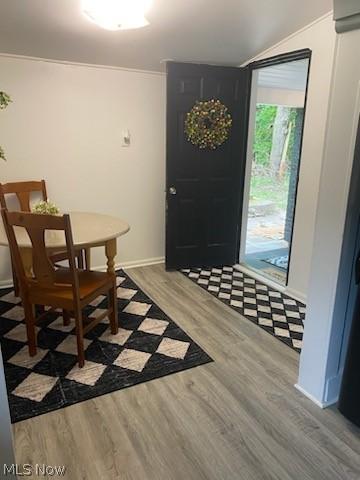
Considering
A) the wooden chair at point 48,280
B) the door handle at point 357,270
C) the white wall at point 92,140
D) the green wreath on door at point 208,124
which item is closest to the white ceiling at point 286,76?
the green wreath on door at point 208,124

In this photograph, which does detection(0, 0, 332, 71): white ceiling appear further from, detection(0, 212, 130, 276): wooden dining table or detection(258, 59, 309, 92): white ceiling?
detection(0, 212, 130, 276): wooden dining table

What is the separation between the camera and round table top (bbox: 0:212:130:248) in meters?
2.24

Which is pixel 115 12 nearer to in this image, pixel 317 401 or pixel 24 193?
pixel 24 193

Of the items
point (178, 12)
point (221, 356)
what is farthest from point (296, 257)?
point (178, 12)

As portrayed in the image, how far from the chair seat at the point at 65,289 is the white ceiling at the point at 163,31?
1.80m

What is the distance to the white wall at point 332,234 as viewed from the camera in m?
1.61

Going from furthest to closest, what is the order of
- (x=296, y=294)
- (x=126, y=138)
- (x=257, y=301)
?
(x=126, y=138) → (x=296, y=294) → (x=257, y=301)

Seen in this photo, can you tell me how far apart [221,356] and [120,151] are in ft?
7.49

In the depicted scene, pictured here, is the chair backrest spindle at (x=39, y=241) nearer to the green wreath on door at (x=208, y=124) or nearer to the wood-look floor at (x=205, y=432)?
the wood-look floor at (x=205, y=432)

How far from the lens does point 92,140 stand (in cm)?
350

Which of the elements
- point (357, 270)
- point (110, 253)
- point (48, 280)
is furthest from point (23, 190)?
point (357, 270)

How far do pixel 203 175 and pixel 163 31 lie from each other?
1343 millimetres

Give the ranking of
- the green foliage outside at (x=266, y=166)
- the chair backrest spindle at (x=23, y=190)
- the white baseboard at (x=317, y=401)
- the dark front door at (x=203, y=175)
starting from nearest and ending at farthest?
the white baseboard at (x=317, y=401) < the chair backrest spindle at (x=23, y=190) < the dark front door at (x=203, y=175) < the green foliage outside at (x=266, y=166)

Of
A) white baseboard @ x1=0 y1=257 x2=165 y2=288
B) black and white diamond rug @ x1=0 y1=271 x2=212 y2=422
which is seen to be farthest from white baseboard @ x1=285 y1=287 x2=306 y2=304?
white baseboard @ x1=0 y1=257 x2=165 y2=288
